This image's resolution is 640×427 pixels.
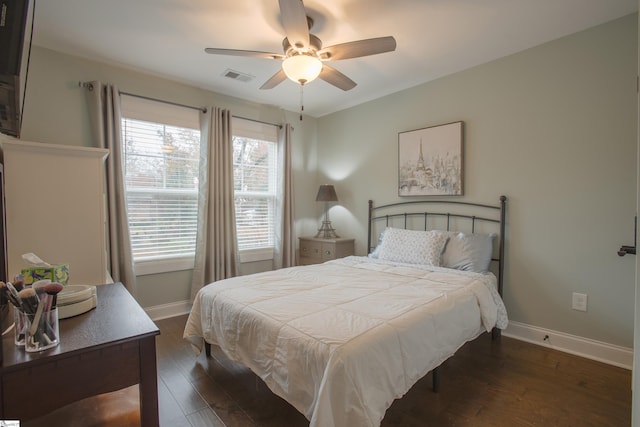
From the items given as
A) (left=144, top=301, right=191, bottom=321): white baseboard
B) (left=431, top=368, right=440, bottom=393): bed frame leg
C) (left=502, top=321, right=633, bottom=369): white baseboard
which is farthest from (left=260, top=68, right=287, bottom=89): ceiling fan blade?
(left=502, top=321, right=633, bottom=369): white baseboard

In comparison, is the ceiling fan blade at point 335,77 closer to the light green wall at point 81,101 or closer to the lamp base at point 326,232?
the light green wall at point 81,101

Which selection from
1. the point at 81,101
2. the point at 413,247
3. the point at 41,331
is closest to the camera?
the point at 41,331

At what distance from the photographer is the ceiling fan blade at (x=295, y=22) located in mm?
1669

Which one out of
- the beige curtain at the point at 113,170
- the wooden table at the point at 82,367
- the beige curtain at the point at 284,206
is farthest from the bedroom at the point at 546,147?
the wooden table at the point at 82,367

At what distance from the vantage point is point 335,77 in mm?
2484

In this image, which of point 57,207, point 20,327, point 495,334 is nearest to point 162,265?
point 57,207

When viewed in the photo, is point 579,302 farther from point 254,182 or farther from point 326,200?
point 254,182

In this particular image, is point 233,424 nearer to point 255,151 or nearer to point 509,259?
point 509,259

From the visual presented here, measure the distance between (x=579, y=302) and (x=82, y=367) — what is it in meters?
3.15

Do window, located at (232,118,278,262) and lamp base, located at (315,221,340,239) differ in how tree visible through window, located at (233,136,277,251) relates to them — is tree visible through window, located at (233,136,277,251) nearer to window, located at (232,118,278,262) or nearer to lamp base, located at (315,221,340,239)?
window, located at (232,118,278,262)

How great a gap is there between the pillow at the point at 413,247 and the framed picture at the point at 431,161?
53 centimetres

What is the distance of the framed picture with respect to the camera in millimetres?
3061

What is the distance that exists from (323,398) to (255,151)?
3304 mm

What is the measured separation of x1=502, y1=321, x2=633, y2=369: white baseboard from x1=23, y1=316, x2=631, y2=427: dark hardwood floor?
0.08 meters
